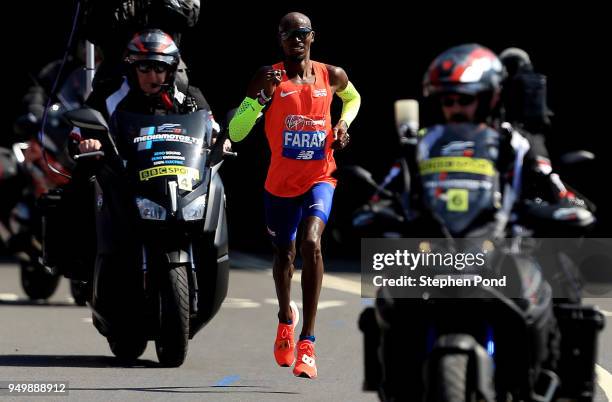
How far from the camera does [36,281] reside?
49.3 ft

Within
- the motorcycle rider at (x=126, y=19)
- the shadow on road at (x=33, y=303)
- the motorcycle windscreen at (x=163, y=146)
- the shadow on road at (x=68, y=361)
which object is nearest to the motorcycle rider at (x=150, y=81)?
the motorcycle windscreen at (x=163, y=146)

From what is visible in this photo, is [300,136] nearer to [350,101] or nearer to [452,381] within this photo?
[350,101]

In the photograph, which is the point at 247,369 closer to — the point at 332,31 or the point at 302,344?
the point at 302,344

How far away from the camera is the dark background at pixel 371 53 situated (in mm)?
21172

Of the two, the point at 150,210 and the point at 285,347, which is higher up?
the point at 150,210

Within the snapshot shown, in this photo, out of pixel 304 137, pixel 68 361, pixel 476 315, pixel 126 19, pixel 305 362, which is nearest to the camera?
pixel 476 315

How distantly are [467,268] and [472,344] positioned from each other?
0.35 meters

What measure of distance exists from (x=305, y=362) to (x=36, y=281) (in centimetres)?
496

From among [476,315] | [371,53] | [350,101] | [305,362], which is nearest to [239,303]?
[350,101]

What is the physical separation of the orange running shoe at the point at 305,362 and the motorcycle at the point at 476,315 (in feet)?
9.86

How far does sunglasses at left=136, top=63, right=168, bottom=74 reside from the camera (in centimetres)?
1106

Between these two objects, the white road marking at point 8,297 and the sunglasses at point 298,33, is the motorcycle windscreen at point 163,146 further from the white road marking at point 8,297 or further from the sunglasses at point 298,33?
the white road marking at point 8,297

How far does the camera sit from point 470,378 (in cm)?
682

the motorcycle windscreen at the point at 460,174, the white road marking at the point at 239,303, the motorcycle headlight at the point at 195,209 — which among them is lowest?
the white road marking at the point at 239,303
